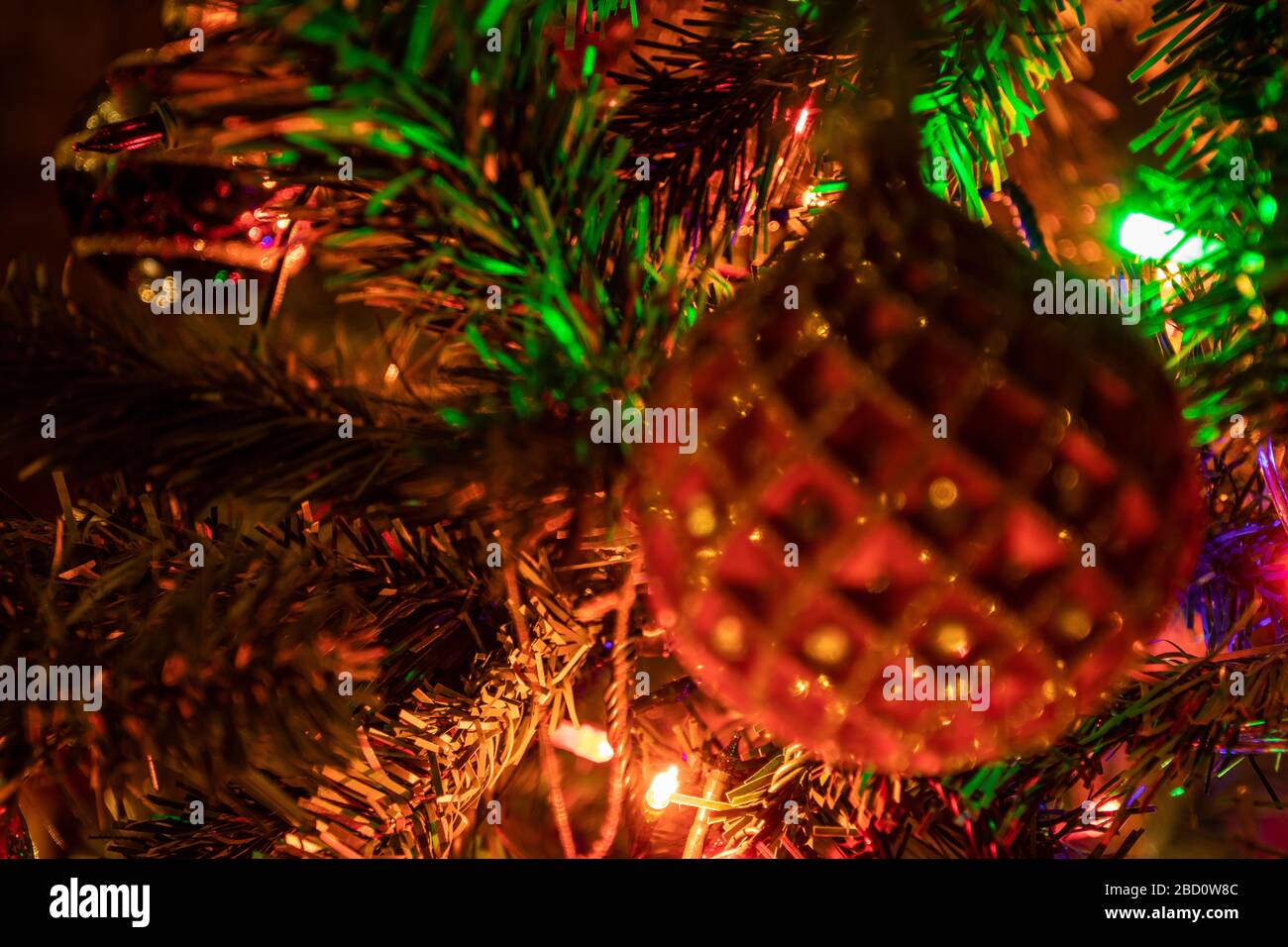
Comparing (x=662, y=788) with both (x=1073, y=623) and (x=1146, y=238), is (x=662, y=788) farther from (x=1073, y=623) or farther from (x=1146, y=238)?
(x=1146, y=238)

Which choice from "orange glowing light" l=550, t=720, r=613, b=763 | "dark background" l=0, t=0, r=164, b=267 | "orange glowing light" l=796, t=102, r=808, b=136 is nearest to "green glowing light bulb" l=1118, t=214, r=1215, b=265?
"orange glowing light" l=796, t=102, r=808, b=136

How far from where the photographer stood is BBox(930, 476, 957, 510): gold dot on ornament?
0.93ft

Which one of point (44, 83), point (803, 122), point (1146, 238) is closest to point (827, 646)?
point (803, 122)

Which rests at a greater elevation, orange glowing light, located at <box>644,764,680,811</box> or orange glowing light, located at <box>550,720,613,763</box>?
orange glowing light, located at <box>550,720,613,763</box>

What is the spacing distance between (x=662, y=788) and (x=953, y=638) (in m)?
0.34

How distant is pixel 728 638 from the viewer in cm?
31

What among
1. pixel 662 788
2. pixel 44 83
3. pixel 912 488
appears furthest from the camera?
pixel 44 83

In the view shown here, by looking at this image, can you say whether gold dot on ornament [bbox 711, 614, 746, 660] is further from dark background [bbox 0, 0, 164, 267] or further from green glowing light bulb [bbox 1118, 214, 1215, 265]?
dark background [bbox 0, 0, 164, 267]

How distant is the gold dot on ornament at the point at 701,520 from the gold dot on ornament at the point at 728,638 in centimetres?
3

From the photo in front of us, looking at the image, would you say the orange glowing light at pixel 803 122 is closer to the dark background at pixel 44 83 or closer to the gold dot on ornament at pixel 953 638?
the gold dot on ornament at pixel 953 638

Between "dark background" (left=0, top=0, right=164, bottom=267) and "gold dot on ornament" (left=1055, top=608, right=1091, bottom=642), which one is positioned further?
"dark background" (left=0, top=0, right=164, bottom=267)

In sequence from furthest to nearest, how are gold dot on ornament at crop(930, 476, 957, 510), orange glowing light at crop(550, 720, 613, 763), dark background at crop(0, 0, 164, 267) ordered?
1. dark background at crop(0, 0, 164, 267)
2. orange glowing light at crop(550, 720, 613, 763)
3. gold dot on ornament at crop(930, 476, 957, 510)

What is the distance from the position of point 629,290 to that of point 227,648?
21cm

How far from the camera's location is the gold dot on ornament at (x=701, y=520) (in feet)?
0.98
